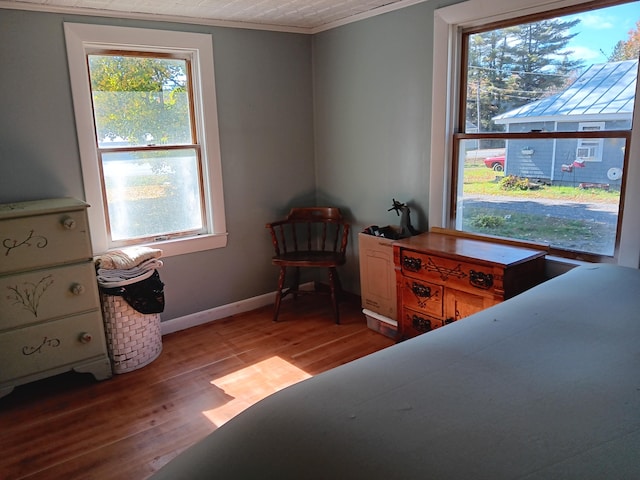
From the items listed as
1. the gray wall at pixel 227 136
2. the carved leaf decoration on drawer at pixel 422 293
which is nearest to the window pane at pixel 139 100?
the gray wall at pixel 227 136

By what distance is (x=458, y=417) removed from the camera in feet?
2.94

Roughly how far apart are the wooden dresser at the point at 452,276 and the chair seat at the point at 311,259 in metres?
0.66

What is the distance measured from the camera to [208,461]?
82cm

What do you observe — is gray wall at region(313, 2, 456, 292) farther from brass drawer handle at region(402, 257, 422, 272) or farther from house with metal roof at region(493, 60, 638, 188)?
house with metal roof at region(493, 60, 638, 188)

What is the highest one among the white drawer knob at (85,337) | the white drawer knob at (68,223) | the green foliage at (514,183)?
the green foliage at (514,183)

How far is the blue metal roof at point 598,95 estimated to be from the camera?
220 cm

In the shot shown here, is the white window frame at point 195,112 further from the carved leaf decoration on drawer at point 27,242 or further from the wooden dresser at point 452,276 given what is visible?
the wooden dresser at point 452,276

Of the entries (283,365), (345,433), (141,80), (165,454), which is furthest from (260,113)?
(345,433)

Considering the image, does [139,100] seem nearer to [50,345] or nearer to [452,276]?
[50,345]

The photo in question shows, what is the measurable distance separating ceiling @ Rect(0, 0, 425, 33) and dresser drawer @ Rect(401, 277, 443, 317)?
5.78 feet

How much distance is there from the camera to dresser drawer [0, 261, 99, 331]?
2.46 metres

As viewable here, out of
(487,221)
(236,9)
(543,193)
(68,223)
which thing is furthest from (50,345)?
(543,193)

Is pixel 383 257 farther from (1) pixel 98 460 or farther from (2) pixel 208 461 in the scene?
(2) pixel 208 461

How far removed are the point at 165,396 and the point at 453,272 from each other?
5.66ft
